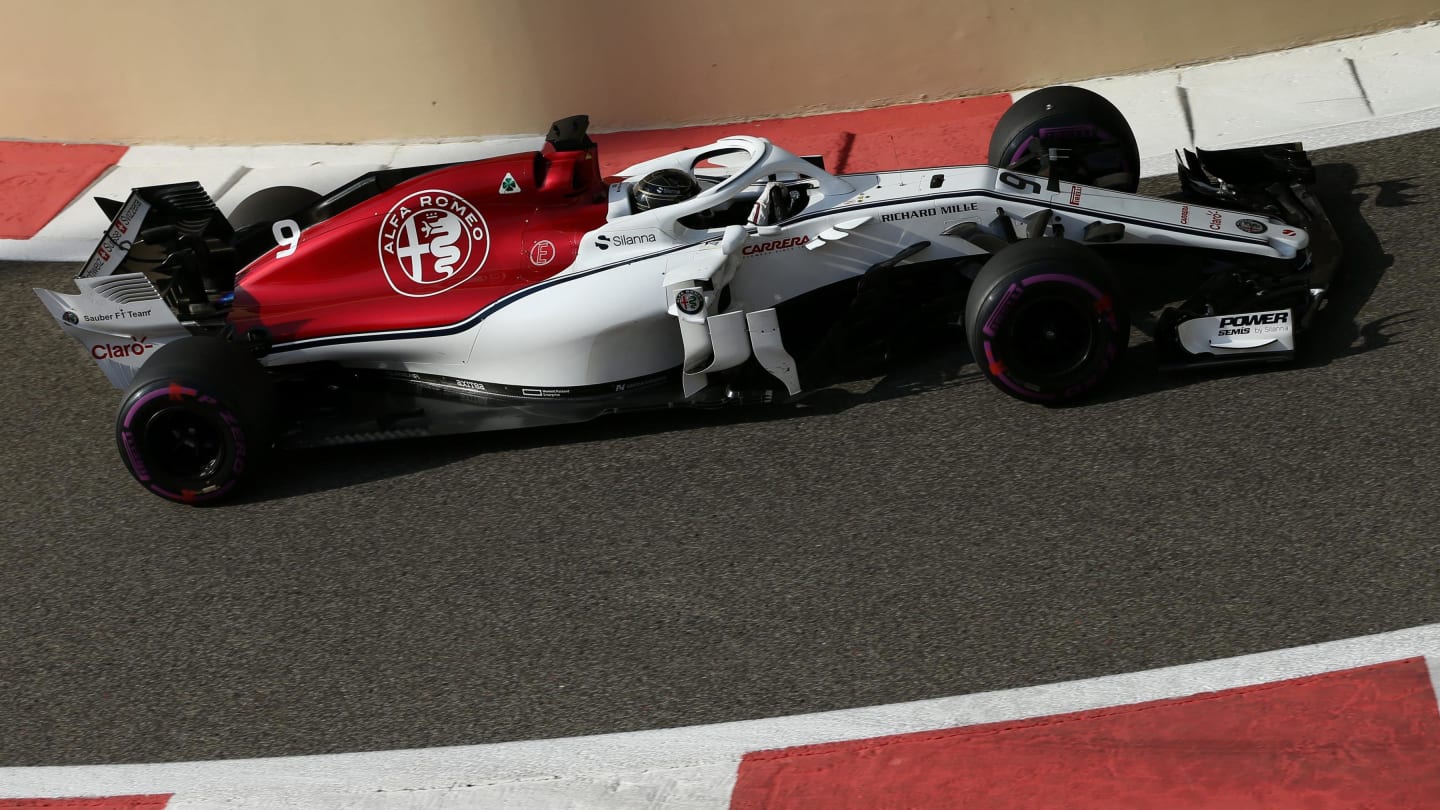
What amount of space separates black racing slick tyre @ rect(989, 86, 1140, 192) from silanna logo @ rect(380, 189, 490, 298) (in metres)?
2.70

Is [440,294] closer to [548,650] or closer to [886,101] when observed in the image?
[548,650]

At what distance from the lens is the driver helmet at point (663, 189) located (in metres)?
6.21

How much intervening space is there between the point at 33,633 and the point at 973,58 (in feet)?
20.7

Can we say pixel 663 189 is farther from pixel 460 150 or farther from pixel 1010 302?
pixel 460 150

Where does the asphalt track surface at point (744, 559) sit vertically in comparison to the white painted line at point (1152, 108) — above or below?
below

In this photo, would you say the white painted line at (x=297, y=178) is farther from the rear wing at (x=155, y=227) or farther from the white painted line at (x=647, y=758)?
the white painted line at (x=647, y=758)

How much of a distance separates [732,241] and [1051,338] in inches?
54.7

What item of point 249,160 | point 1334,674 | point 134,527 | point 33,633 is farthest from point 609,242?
point 249,160

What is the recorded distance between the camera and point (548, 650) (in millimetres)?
5141

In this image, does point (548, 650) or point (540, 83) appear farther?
point (540, 83)

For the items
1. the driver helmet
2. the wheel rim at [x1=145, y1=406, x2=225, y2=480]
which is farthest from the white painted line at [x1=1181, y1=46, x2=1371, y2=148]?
the wheel rim at [x1=145, y1=406, x2=225, y2=480]

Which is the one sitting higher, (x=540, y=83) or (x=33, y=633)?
(x=540, y=83)

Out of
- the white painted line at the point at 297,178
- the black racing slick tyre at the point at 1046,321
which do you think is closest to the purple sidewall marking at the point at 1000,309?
the black racing slick tyre at the point at 1046,321

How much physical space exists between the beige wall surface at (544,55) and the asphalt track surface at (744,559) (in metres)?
2.57
